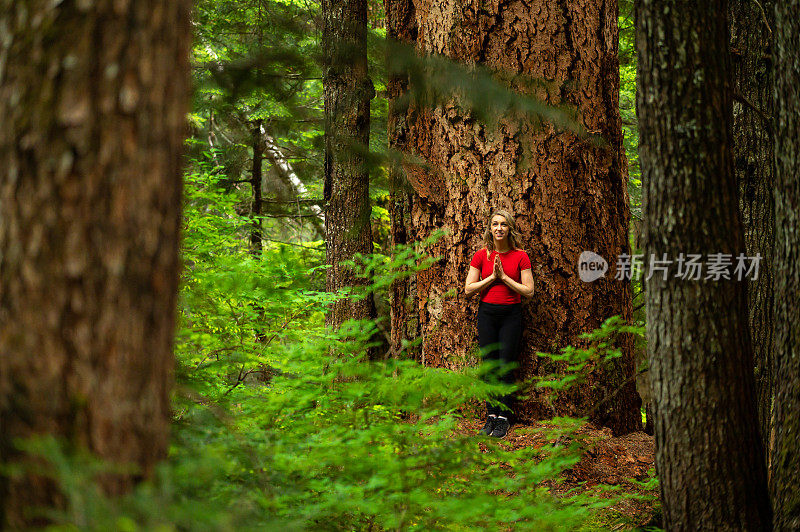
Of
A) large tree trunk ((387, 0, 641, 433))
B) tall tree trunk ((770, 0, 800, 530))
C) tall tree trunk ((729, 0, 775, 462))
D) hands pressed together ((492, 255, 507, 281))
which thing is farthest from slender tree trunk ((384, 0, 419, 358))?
tall tree trunk ((770, 0, 800, 530))

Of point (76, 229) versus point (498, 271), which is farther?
point (498, 271)

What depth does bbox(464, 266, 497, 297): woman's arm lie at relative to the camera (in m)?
5.70

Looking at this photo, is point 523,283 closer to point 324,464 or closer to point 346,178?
point 324,464

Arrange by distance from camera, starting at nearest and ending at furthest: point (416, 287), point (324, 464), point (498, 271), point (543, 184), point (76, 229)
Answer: point (76, 229) → point (324, 464) → point (498, 271) → point (543, 184) → point (416, 287)

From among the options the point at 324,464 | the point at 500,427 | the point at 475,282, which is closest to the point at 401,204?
the point at 475,282

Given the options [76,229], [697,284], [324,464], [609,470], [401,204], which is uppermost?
[401,204]

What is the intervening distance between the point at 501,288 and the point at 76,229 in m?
4.47

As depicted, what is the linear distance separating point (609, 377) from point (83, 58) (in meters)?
5.32

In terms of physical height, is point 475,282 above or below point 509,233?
below

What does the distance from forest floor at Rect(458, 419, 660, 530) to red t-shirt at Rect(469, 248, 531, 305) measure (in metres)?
1.06

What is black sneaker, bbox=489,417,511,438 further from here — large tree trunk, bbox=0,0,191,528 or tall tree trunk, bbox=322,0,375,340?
large tree trunk, bbox=0,0,191,528

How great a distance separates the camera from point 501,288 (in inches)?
227

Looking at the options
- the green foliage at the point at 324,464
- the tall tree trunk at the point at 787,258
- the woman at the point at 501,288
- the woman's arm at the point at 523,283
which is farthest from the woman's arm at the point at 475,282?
the tall tree trunk at the point at 787,258

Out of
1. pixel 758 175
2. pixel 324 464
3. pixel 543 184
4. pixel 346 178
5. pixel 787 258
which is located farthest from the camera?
pixel 346 178
